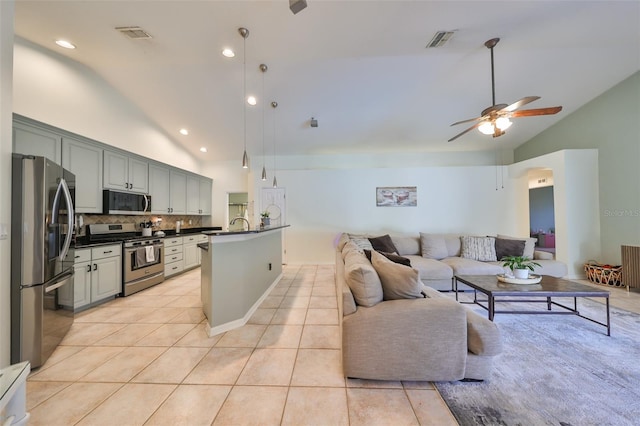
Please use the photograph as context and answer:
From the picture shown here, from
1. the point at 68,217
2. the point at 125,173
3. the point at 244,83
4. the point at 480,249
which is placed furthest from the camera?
the point at 480,249

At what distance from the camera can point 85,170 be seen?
11.1 ft

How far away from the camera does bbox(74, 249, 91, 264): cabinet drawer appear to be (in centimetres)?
297

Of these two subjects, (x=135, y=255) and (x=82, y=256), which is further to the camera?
(x=135, y=255)

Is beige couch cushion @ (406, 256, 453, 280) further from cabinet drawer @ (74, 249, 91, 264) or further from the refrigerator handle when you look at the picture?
cabinet drawer @ (74, 249, 91, 264)

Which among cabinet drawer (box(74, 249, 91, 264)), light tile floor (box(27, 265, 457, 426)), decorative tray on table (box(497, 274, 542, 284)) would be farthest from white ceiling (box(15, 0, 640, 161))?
light tile floor (box(27, 265, 457, 426))

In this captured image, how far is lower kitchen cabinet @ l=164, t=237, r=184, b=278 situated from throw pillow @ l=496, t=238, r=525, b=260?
244 inches

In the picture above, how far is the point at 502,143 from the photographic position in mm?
6004

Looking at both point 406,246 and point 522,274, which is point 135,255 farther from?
point 522,274

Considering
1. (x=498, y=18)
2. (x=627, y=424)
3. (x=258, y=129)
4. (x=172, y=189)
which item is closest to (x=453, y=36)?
(x=498, y=18)

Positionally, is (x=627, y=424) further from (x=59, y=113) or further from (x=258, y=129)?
(x=59, y=113)

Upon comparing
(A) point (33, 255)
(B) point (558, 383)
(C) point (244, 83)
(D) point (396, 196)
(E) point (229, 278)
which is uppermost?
(C) point (244, 83)

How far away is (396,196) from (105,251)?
225 inches

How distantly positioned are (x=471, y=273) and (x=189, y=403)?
12.9 feet

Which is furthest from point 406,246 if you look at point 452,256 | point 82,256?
point 82,256
